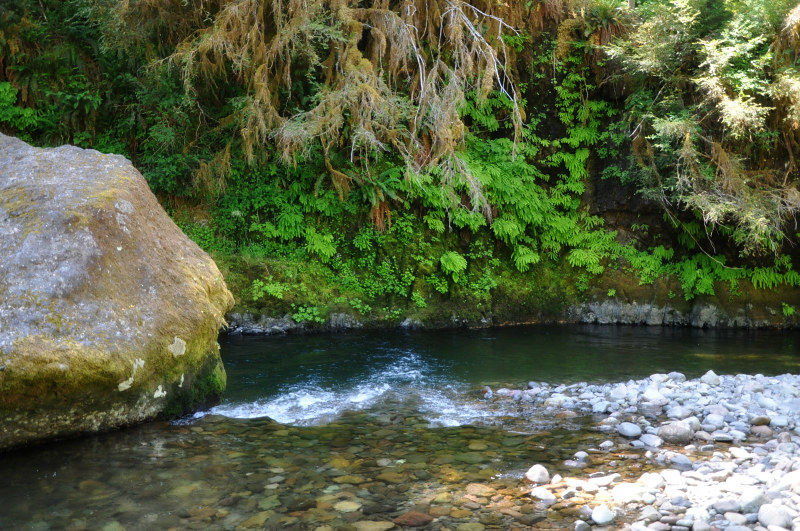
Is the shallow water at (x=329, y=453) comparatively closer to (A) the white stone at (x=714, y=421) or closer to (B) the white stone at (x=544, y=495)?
(B) the white stone at (x=544, y=495)

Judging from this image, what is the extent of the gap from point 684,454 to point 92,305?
16.0ft

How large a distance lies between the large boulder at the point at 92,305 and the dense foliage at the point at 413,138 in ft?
12.5

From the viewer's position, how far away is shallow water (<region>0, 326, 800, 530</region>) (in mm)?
3879

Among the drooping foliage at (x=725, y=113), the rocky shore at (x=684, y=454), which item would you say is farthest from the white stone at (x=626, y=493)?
the drooping foliage at (x=725, y=113)

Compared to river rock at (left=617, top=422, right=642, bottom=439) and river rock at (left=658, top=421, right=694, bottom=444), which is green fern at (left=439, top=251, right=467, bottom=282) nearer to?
river rock at (left=617, top=422, right=642, bottom=439)

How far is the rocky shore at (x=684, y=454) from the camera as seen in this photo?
3.72 metres

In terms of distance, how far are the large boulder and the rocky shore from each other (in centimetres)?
322

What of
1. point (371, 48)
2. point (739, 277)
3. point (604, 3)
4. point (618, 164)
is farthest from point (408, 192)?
point (739, 277)

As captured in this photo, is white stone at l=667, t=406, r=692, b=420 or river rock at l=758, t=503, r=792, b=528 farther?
white stone at l=667, t=406, r=692, b=420

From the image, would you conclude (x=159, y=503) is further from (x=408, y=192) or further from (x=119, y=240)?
(x=408, y=192)

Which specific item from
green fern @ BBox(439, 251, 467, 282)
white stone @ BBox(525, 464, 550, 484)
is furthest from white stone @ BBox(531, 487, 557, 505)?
green fern @ BBox(439, 251, 467, 282)

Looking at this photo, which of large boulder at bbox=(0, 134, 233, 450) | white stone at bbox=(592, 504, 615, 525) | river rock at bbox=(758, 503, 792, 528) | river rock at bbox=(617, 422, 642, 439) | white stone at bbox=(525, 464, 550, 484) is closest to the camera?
river rock at bbox=(758, 503, 792, 528)

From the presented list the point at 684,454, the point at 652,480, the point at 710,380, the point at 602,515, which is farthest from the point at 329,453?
the point at 710,380

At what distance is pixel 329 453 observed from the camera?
494 centimetres
